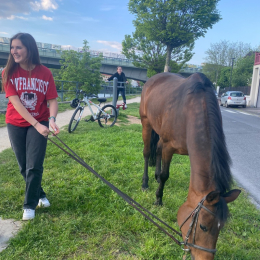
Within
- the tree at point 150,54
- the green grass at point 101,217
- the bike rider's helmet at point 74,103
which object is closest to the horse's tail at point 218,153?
the green grass at point 101,217

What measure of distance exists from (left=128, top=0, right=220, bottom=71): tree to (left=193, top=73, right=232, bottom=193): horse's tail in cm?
1477

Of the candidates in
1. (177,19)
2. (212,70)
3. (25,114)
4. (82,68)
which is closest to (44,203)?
(25,114)

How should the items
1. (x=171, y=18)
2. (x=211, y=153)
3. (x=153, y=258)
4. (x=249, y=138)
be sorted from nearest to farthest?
(x=211, y=153), (x=153, y=258), (x=249, y=138), (x=171, y=18)

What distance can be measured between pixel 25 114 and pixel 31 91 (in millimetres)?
285

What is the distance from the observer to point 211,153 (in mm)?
1736

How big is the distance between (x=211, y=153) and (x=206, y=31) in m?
18.8

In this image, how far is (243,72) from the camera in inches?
1479

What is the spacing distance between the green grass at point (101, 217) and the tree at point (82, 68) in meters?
10.1

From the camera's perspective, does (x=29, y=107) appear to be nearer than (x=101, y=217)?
Yes

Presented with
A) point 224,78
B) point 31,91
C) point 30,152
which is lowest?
point 30,152

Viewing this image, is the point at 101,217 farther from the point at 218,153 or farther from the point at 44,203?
the point at 218,153

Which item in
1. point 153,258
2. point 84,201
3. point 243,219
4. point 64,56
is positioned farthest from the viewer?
point 64,56

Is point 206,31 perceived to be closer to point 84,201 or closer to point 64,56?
point 64,56

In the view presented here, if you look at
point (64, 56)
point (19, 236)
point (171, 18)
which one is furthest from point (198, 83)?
point (171, 18)
